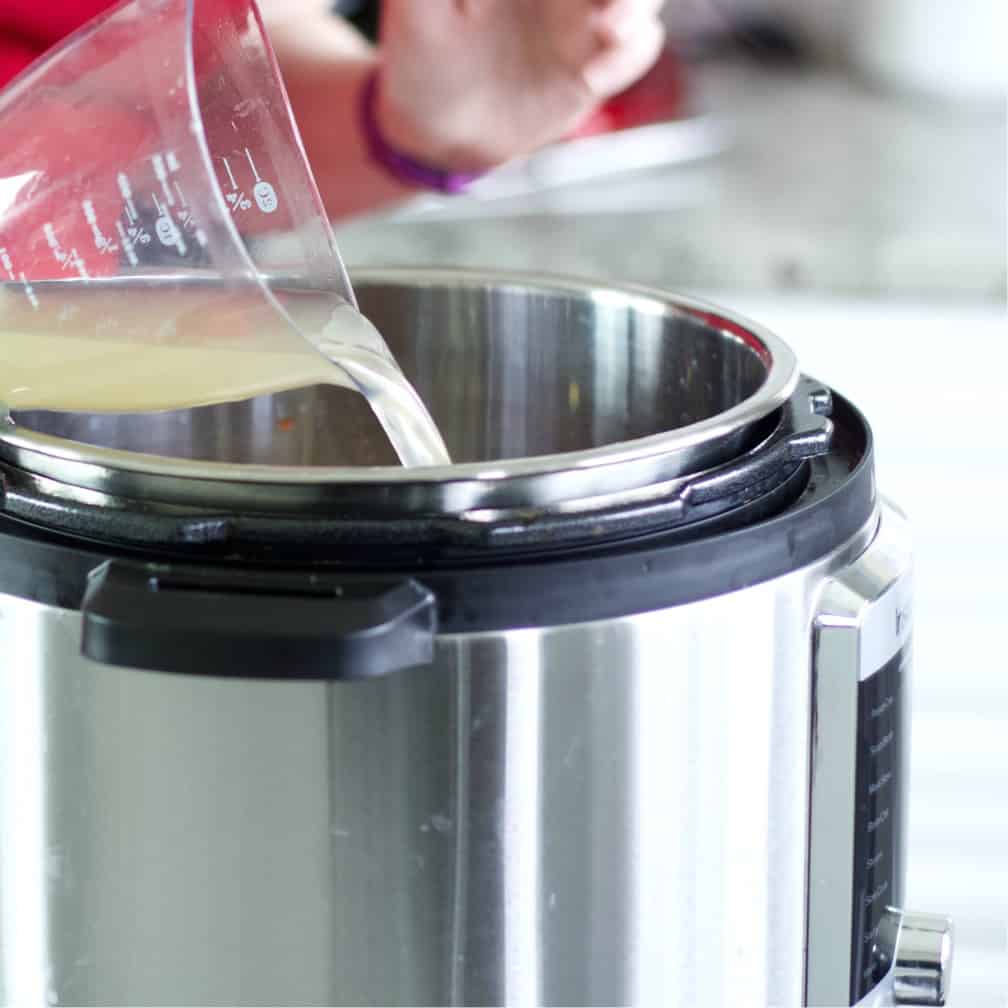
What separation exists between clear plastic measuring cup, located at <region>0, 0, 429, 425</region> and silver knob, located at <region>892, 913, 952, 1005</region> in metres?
0.35

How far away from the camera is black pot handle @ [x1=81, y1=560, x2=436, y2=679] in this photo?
0.58m

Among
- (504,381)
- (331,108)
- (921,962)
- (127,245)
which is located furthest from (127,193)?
(331,108)

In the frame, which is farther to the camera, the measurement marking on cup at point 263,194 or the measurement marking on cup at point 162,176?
the measurement marking on cup at point 263,194

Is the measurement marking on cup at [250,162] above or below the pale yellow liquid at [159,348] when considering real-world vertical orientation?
above

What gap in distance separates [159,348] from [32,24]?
24.1 inches

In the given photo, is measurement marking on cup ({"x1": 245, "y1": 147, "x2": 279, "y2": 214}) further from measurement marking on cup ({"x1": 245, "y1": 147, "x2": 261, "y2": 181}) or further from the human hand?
the human hand

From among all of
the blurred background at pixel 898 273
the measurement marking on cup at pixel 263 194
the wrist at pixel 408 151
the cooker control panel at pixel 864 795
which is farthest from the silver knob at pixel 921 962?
the wrist at pixel 408 151

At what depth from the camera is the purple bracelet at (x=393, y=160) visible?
1.37 meters

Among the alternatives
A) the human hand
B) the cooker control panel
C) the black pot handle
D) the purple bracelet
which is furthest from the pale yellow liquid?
the purple bracelet

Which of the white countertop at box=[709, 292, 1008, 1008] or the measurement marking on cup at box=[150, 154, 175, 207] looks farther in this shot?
the white countertop at box=[709, 292, 1008, 1008]

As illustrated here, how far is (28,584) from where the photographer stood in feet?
2.15

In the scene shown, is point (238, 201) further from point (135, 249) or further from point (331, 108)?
point (331, 108)

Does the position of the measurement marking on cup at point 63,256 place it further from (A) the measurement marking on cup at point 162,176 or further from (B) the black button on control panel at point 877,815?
(B) the black button on control panel at point 877,815

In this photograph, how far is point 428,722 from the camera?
0.63m
